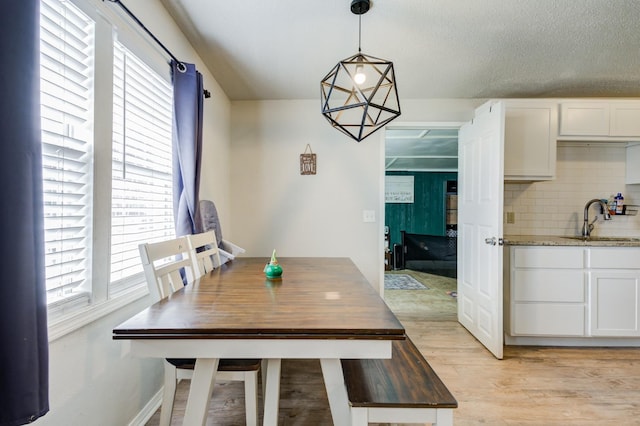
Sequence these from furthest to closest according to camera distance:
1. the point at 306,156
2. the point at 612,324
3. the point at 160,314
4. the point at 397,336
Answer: the point at 306,156 < the point at 612,324 < the point at 160,314 < the point at 397,336

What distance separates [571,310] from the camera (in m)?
2.45

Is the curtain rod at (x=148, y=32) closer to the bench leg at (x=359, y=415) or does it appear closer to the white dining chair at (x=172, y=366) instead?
the white dining chair at (x=172, y=366)

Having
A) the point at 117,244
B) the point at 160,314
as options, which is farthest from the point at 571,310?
the point at 117,244

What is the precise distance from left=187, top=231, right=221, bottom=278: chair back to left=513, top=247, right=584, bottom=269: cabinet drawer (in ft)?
7.96

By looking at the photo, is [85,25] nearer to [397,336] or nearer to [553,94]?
[397,336]

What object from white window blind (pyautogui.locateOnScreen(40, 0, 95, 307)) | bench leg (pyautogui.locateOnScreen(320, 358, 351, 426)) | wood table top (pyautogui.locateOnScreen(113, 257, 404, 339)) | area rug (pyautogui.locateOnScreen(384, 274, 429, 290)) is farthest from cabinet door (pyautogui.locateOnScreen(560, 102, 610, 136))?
white window blind (pyautogui.locateOnScreen(40, 0, 95, 307))

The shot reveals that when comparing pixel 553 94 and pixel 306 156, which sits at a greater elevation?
pixel 553 94

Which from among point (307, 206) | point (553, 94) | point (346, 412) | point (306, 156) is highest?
point (553, 94)

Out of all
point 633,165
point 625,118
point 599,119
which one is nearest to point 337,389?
point 599,119

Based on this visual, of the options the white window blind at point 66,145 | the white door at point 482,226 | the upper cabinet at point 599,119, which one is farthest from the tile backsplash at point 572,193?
the white window blind at point 66,145

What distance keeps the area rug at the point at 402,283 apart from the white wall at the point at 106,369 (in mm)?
3498

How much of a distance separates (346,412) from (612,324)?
2710 millimetres

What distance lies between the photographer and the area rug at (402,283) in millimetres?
4490

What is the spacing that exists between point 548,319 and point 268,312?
102 inches
